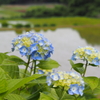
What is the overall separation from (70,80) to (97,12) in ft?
51.5

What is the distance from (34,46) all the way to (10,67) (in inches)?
6.5

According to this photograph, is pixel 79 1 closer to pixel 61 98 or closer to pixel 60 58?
pixel 60 58

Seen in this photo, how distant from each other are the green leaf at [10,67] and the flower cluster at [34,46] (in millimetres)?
65

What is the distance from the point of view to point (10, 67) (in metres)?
1.22

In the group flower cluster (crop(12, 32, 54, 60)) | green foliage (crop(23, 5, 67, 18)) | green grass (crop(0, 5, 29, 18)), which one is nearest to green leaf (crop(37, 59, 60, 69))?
flower cluster (crop(12, 32, 54, 60))

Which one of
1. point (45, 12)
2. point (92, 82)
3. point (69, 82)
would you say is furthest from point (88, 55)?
point (45, 12)

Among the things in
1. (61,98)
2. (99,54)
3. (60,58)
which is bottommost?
(60,58)

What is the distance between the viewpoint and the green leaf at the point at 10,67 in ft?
3.88

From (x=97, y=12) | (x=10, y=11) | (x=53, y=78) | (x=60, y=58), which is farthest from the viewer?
(x=10, y=11)

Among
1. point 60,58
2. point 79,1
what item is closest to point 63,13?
point 79,1

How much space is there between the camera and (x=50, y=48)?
118cm

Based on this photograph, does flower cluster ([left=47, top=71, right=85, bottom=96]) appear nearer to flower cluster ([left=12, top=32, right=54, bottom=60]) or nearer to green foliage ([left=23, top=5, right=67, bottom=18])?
flower cluster ([left=12, top=32, right=54, bottom=60])

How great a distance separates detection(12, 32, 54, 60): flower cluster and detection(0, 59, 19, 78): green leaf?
65 mm

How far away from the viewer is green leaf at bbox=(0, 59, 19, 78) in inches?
46.5
